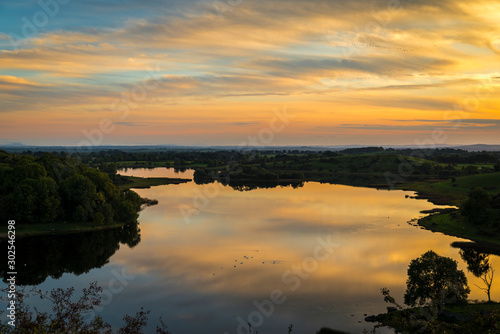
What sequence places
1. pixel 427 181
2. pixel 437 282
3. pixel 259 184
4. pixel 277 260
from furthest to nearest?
pixel 259 184
pixel 427 181
pixel 277 260
pixel 437 282

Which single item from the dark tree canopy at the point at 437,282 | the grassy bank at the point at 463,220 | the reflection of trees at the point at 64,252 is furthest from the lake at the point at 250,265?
the dark tree canopy at the point at 437,282

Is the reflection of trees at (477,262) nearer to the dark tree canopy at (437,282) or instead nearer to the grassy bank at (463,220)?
the grassy bank at (463,220)

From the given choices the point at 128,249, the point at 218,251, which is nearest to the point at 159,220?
the point at 128,249

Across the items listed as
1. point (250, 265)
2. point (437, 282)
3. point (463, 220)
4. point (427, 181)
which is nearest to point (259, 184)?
point (427, 181)

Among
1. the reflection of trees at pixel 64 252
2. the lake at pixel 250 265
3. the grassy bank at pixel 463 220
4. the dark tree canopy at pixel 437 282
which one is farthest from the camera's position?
the grassy bank at pixel 463 220

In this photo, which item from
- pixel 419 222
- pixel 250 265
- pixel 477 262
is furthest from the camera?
pixel 419 222

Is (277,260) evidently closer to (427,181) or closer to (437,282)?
(437,282)
